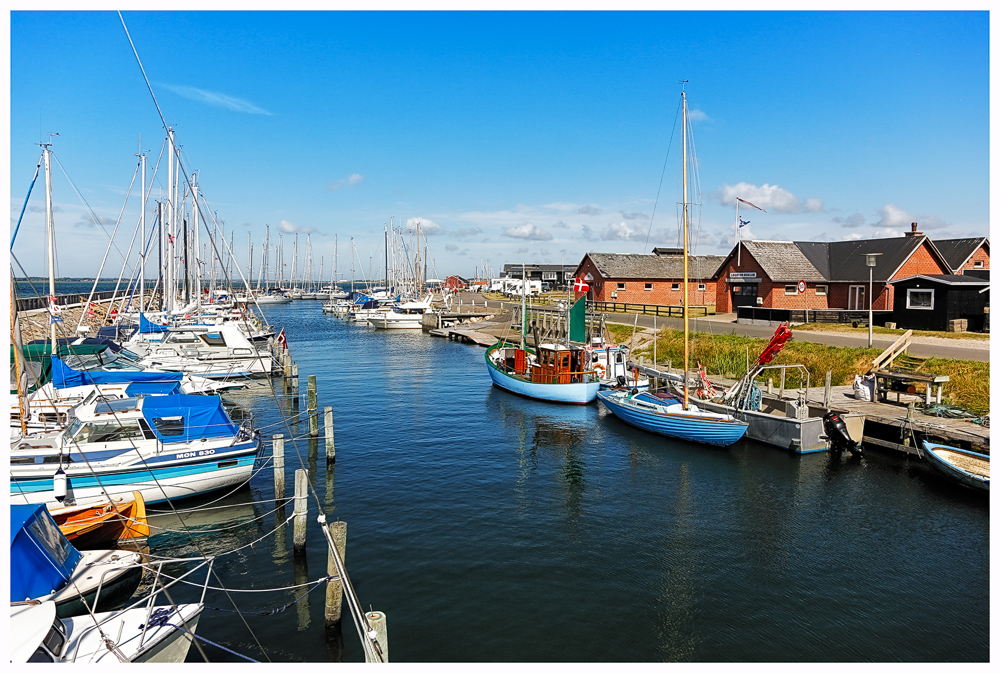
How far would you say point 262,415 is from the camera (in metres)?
33.8

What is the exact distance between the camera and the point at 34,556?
11.3 m

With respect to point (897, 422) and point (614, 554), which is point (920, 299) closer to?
point (897, 422)

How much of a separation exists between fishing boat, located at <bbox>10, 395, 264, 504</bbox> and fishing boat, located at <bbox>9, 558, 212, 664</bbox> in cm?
786

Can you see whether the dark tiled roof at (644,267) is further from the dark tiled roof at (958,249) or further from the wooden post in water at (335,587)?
the wooden post in water at (335,587)

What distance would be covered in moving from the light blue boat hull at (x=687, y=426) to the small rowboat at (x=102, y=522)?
20335 millimetres

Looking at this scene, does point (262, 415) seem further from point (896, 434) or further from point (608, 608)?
point (896, 434)

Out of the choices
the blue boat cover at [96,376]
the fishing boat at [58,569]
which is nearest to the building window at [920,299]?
the blue boat cover at [96,376]

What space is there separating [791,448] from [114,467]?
2452 centimetres

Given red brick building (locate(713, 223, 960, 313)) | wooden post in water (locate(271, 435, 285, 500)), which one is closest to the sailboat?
wooden post in water (locate(271, 435, 285, 500))

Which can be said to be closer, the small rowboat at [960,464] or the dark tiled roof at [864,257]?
the small rowboat at [960,464]

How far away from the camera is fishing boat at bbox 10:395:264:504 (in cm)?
1786

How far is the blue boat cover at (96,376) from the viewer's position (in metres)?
27.1

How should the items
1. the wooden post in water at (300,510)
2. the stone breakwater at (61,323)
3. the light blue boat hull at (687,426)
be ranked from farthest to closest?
the stone breakwater at (61,323)
the light blue boat hull at (687,426)
the wooden post in water at (300,510)
